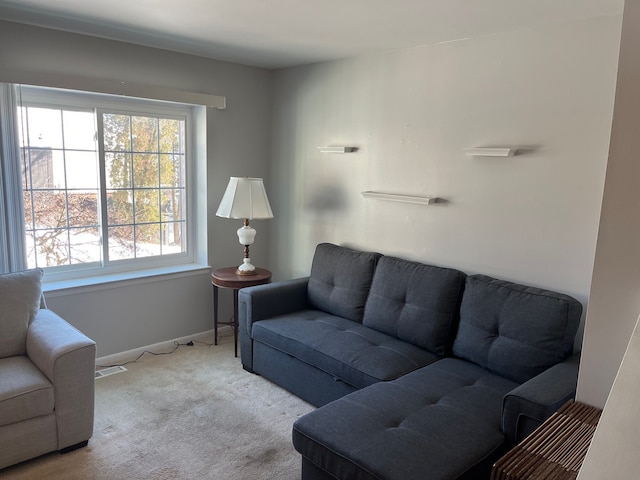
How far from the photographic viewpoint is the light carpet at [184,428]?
234 cm

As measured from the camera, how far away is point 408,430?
1.98 metres

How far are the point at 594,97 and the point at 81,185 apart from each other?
331 cm

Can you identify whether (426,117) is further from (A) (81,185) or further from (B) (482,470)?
(A) (81,185)

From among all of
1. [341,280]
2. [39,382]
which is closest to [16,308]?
[39,382]

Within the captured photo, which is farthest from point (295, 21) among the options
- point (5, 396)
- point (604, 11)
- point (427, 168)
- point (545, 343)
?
point (5, 396)

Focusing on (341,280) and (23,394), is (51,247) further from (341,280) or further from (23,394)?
(341,280)

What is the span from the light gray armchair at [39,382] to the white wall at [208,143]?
567mm

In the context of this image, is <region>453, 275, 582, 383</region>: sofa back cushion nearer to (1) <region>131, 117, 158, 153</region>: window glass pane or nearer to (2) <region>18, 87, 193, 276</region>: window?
(2) <region>18, 87, 193, 276</region>: window

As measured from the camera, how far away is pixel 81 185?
11.3ft

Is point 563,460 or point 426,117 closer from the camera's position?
point 563,460

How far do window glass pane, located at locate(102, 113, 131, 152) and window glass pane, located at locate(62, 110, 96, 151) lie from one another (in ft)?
0.29

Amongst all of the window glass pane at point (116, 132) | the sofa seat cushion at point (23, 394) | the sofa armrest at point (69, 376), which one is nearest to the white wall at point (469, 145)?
the window glass pane at point (116, 132)

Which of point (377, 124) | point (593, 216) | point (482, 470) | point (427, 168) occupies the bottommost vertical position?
point (482, 470)

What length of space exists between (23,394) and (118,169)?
185cm
